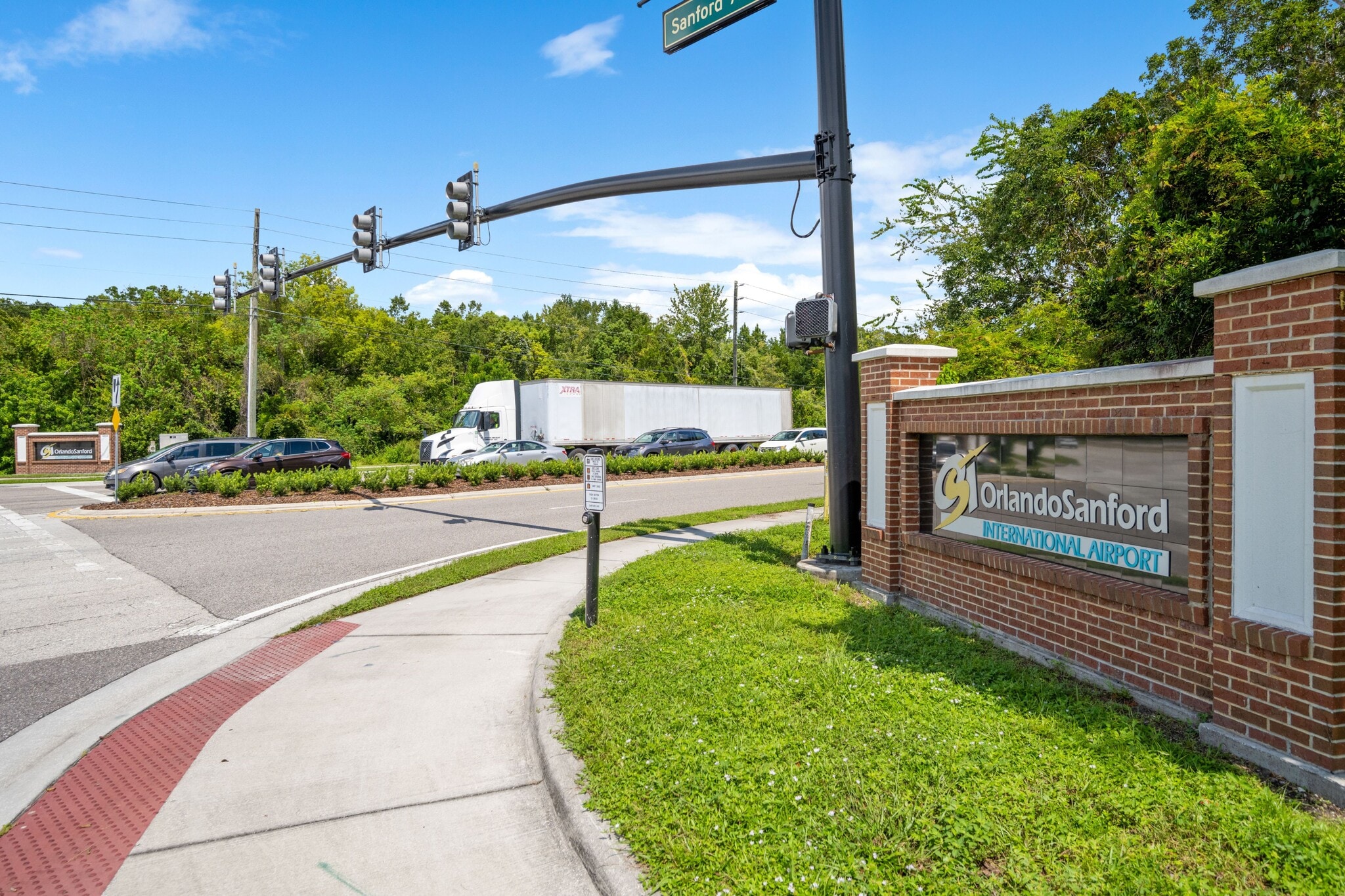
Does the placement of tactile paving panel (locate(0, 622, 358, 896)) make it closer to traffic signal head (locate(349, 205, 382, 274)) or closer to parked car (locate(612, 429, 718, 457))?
traffic signal head (locate(349, 205, 382, 274))

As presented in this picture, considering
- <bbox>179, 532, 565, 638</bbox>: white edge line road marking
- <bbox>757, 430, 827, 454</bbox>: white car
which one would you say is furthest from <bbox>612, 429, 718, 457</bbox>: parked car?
<bbox>179, 532, 565, 638</bbox>: white edge line road marking

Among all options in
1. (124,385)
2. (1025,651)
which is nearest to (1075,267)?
(1025,651)

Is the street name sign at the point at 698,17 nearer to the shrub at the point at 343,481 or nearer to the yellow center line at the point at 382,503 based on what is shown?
the yellow center line at the point at 382,503

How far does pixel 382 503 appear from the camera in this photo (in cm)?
1912

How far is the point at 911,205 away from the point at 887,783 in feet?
53.1

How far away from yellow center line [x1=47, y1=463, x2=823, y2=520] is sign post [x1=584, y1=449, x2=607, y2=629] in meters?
11.0

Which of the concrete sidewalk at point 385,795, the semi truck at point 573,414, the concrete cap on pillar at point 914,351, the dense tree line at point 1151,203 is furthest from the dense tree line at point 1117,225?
the semi truck at point 573,414

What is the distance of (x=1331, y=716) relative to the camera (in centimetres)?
358

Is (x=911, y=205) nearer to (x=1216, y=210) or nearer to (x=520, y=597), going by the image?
(x=1216, y=210)

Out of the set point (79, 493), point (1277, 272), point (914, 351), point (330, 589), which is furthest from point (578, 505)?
point (1277, 272)

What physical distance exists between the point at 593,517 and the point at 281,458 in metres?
20.4

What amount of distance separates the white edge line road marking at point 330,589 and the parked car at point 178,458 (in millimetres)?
14159

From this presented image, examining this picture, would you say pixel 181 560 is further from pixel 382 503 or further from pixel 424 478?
pixel 424 478

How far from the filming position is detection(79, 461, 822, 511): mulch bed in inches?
709
